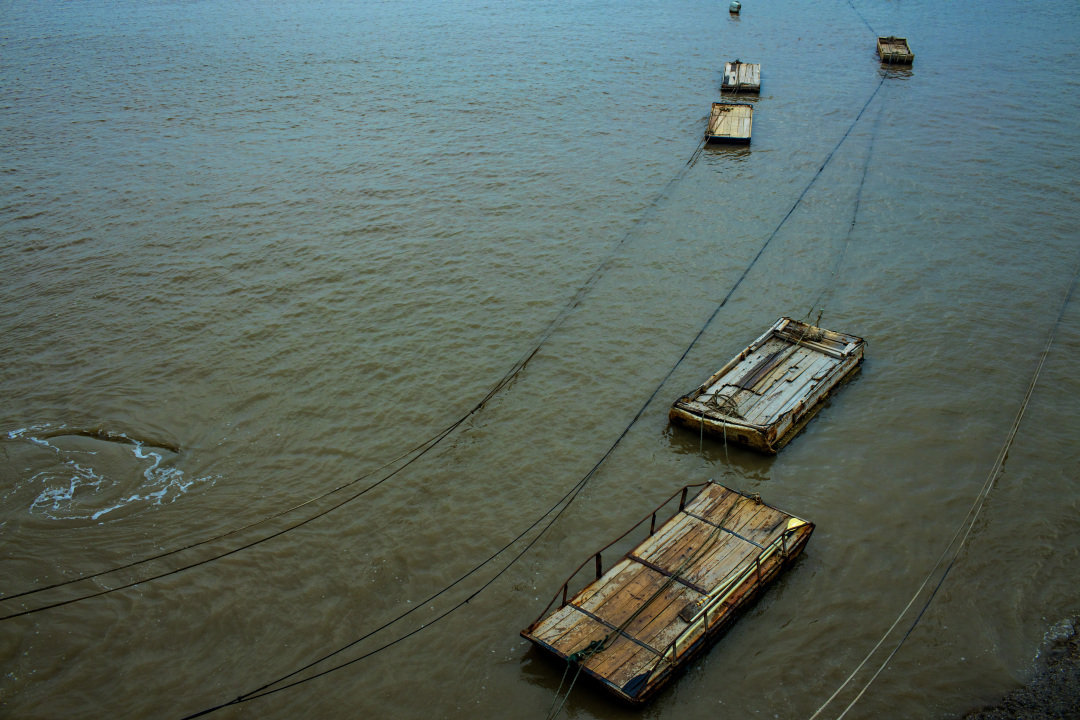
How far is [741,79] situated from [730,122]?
16.4 feet

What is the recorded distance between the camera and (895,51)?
30.4 metres

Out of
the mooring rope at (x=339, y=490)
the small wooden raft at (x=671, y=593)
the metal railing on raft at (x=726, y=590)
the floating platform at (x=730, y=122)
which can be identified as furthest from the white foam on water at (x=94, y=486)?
the floating platform at (x=730, y=122)

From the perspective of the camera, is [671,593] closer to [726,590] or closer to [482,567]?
[726,590]

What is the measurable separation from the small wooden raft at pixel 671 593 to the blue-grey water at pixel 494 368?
0.46 meters

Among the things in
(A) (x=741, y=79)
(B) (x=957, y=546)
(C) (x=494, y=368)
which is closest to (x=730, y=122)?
(A) (x=741, y=79)

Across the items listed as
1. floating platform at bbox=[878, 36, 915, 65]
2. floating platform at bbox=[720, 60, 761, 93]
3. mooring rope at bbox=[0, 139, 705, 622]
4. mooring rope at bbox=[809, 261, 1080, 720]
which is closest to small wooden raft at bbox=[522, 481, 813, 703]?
mooring rope at bbox=[809, 261, 1080, 720]

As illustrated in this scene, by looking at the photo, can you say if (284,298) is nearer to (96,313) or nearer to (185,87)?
(96,313)

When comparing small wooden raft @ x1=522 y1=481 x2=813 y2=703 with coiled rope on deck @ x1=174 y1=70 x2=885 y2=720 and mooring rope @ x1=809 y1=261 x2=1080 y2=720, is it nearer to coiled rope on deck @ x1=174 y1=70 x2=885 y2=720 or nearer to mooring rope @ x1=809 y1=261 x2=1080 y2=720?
coiled rope on deck @ x1=174 y1=70 x2=885 y2=720

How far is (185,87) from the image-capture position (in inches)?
1176

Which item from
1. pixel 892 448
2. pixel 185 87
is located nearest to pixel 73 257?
pixel 185 87

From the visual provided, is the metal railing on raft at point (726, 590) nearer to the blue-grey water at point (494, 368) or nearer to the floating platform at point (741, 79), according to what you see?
the blue-grey water at point (494, 368)

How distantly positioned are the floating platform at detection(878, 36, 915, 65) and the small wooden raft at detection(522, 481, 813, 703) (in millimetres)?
26766

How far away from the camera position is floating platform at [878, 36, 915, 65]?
29.8 metres

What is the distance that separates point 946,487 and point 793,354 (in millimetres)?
3559
